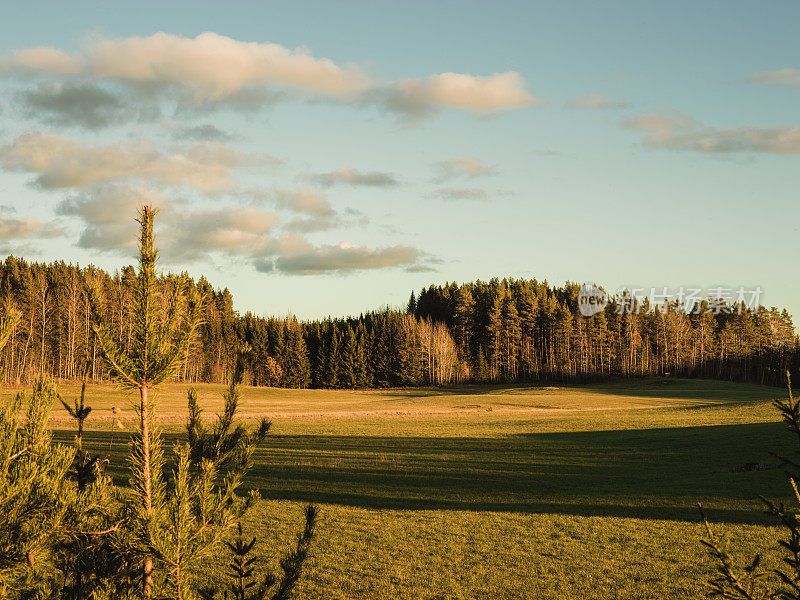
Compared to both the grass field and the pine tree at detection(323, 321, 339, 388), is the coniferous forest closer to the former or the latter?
the pine tree at detection(323, 321, 339, 388)

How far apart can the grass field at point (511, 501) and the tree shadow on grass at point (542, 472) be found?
0.10m

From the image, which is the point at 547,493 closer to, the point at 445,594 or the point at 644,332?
the point at 445,594

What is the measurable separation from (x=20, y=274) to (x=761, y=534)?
11568 cm

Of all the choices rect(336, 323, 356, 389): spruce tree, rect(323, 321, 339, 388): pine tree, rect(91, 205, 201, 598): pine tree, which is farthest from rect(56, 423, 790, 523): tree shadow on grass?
rect(323, 321, 339, 388): pine tree

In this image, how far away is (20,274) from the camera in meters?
102

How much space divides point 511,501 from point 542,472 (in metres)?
5.59

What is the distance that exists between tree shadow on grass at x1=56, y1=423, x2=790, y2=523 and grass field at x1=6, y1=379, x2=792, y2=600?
0.10 meters

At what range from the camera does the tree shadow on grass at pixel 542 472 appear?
19766mm

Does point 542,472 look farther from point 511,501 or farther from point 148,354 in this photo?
point 148,354

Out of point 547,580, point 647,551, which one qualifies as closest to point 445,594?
point 547,580

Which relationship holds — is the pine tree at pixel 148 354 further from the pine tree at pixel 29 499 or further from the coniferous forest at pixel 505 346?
the coniferous forest at pixel 505 346

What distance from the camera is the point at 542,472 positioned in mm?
25516

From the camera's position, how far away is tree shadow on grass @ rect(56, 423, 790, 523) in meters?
19.8

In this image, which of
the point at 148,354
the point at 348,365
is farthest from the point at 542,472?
the point at 348,365
